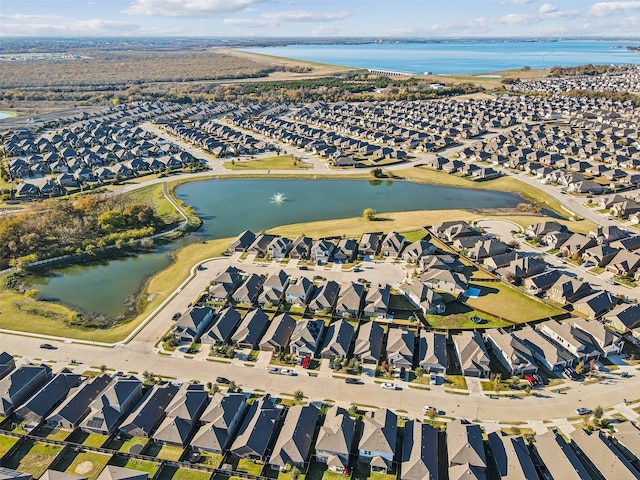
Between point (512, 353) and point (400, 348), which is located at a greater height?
point (512, 353)

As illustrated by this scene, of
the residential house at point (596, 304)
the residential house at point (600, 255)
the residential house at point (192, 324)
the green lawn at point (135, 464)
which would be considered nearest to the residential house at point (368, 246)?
the residential house at point (192, 324)

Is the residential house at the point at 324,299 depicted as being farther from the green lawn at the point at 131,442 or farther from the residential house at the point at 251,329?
the green lawn at the point at 131,442

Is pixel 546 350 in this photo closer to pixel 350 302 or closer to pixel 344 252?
pixel 350 302

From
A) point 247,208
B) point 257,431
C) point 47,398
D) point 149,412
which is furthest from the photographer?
point 247,208

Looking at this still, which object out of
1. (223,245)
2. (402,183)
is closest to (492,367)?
(223,245)

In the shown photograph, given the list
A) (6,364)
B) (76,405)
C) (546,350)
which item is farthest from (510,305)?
(6,364)

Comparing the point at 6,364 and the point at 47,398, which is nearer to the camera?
the point at 47,398

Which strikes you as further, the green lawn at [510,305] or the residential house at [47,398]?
the green lawn at [510,305]
